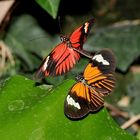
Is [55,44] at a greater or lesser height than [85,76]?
lesser

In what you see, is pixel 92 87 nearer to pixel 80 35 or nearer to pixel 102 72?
pixel 102 72

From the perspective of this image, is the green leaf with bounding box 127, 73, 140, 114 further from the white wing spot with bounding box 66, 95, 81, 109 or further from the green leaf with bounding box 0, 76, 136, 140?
the white wing spot with bounding box 66, 95, 81, 109

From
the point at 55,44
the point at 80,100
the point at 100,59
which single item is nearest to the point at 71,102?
the point at 80,100

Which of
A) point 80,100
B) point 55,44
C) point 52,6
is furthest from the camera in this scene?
point 55,44

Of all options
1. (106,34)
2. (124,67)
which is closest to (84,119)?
(124,67)

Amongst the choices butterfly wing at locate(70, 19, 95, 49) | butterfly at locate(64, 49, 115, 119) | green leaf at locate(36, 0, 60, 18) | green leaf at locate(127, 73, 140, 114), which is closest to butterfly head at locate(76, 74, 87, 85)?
butterfly at locate(64, 49, 115, 119)

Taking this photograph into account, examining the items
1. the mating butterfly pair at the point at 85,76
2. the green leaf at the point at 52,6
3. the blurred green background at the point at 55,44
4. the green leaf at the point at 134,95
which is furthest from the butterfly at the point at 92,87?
the green leaf at the point at 134,95

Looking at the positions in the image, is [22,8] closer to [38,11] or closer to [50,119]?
[38,11]
